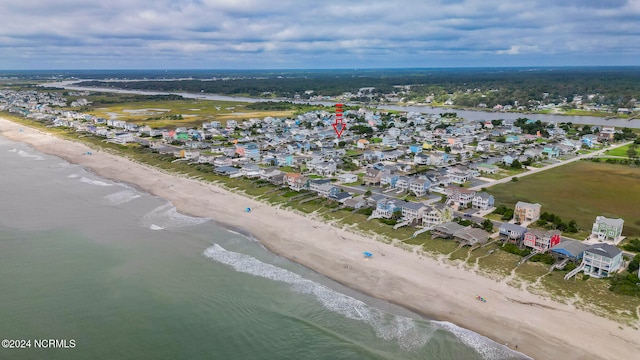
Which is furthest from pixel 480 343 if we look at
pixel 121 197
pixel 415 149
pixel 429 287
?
pixel 415 149

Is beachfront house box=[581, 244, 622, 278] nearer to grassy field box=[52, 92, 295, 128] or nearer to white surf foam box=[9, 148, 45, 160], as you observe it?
white surf foam box=[9, 148, 45, 160]

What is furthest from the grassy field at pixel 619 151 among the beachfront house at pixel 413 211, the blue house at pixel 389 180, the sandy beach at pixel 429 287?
the sandy beach at pixel 429 287

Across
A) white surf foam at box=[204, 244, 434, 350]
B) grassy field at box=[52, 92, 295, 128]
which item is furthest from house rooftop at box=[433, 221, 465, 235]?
grassy field at box=[52, 92, 295, 128]

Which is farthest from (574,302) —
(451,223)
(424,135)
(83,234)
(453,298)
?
(424,135)

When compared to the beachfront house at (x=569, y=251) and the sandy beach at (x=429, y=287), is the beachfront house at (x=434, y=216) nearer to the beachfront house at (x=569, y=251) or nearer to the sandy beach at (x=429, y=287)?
the sandy beach at (x=429, y=287)

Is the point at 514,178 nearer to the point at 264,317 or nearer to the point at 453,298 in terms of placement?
the point at 453,298

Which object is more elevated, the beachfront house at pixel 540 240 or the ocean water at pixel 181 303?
the beachfront house at pixel 540 240

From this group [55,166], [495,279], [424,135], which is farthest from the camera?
[424,135]
